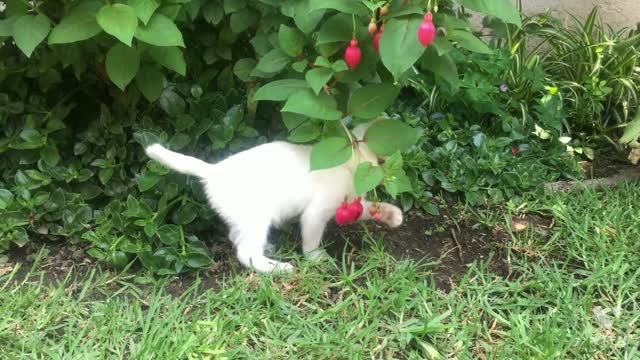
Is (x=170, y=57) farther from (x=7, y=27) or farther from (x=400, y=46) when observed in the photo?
(x=400, y=46)

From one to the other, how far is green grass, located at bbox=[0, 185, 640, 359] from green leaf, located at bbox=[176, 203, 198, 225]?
33 cm

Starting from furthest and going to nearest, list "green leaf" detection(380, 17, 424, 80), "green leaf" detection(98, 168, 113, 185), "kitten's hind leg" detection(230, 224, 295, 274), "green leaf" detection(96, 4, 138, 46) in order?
"green leaf" detection(98, 168, 113, 185) → "kitten's hind leg" detection(230, 224, 295, 274) → "green leaf" detection(96, 4, 138, 46) → "green leaf" detection(380, 17, 424, 80)

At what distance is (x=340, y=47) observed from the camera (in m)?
2.41

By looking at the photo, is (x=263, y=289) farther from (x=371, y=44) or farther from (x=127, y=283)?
(x=371, y=44)

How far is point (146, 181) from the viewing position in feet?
9.25

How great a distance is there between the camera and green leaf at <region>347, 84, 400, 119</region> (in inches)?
94.2

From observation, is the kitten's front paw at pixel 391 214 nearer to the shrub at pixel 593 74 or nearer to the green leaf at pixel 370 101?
the green leaf at pixel 370 101

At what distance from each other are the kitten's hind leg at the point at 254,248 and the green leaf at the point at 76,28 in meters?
0.95

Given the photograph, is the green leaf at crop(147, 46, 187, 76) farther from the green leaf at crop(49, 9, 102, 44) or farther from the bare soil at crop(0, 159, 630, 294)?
the bare soil at crop(0, 159, 630, 294)

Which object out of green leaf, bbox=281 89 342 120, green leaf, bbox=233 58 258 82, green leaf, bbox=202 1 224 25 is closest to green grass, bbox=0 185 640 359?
green leaf, bbox=281 89 342 120

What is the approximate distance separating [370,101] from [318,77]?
24cm

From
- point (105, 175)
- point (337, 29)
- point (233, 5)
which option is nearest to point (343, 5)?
point (337, 29)

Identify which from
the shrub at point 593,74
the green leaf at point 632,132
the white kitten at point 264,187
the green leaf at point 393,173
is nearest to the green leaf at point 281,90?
the white kitten at point 264,187

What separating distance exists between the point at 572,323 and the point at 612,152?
193cm
